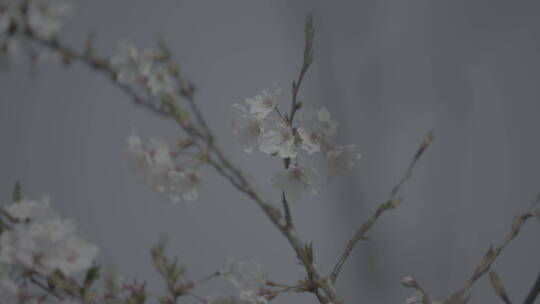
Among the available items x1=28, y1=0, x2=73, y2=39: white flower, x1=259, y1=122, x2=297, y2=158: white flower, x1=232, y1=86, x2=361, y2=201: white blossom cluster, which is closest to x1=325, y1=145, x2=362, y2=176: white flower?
x1=232, y1=86, x2=361, y2=201: white blossom cluster

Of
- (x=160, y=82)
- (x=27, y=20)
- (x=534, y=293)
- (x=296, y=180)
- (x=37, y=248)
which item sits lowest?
(x=534, y=293)

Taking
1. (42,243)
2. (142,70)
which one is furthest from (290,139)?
(42,243)

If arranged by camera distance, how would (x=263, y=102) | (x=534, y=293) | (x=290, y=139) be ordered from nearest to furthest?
(x=534, y=293) → (x=290, y=139) → (x=263, y=102)

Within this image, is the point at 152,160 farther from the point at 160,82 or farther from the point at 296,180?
the point at 296,180

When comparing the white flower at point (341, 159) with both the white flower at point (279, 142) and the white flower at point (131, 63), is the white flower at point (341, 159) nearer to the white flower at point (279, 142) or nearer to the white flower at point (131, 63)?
→ the white flower at point (279, 142)

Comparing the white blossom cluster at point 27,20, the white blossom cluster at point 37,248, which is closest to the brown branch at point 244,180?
the white blossom cluster at point 27,20

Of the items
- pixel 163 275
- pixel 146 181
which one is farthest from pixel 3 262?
pixel 146 181

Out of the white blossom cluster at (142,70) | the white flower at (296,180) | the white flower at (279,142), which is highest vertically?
the white blossom cluster at (142,70)
